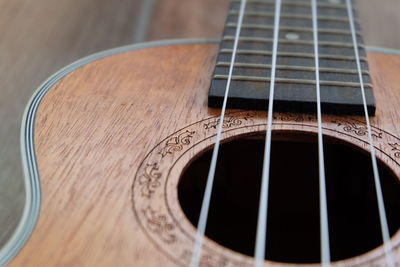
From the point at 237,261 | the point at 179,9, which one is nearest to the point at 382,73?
the point at 237,261

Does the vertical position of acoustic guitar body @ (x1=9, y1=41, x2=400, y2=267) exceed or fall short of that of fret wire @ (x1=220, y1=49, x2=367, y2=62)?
it falls short

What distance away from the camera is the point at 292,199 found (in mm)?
928

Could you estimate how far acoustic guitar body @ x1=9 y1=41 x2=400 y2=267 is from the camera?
0.56 meters

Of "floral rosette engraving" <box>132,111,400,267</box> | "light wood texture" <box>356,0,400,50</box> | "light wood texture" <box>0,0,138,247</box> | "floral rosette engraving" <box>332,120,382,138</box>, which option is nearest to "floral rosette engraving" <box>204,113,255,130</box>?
"floral rosette engraving" <box>132,111,400,267</box>

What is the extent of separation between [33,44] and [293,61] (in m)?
0.52

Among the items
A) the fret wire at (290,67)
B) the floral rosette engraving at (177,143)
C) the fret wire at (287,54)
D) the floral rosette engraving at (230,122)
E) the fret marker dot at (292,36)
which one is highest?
the fret marker dot at (292,36)

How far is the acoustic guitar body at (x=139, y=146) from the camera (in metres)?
0.56

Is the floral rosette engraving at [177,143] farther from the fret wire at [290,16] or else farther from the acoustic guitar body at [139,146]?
the fret wire at [290,16]

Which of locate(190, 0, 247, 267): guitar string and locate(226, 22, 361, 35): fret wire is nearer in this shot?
locate(190, 0, 247, 267): guitar string

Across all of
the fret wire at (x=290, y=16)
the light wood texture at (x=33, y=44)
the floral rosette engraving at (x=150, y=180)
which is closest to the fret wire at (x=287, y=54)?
the fret wire at (x=290, y=16)

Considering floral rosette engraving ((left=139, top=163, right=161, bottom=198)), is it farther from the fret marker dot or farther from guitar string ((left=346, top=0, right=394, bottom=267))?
the fret marker dot

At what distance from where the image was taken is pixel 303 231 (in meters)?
0.92

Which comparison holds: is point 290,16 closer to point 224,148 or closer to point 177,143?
point 224,148

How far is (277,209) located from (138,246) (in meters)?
0.42
